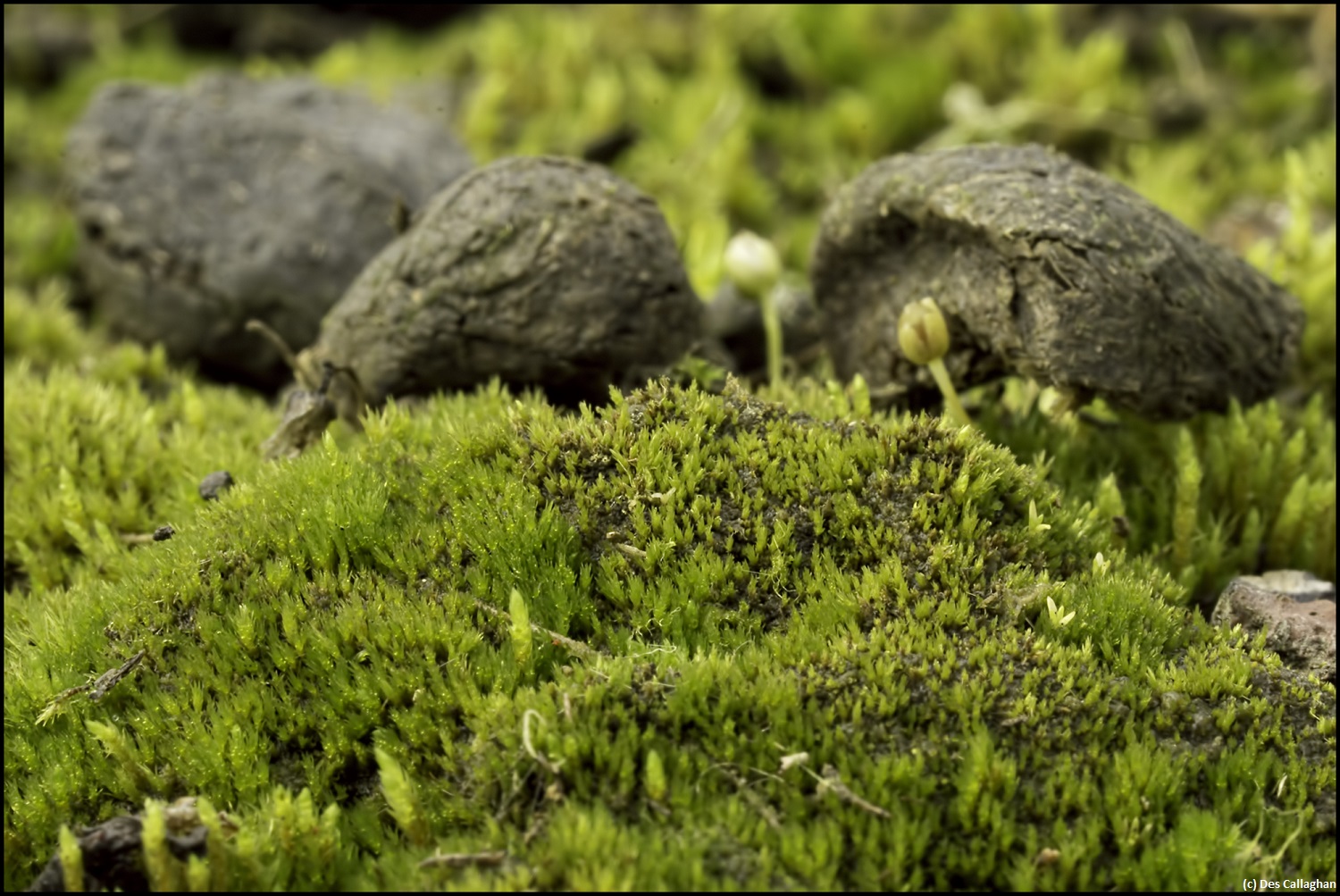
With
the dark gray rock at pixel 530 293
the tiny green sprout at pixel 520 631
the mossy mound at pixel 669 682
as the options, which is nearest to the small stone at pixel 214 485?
the mossy mound at pixel 669 682

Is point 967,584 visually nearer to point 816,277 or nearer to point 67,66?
point 816,277

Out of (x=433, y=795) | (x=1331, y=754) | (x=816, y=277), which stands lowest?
(x=433, y=795)

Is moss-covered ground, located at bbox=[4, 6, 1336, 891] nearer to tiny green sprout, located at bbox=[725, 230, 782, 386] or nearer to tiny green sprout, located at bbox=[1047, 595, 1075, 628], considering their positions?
tiny green sprout, located at bbox=[1047, 595, 1075, 628]

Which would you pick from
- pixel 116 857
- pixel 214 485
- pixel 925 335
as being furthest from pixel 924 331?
pixel 116 857

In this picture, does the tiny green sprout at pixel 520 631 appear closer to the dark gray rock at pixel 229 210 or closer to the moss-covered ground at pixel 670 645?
the moss-covered ground at pixel 670 645

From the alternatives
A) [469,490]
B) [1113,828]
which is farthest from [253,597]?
[1113,828]

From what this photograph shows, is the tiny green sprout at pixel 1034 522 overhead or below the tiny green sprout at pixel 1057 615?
overhead

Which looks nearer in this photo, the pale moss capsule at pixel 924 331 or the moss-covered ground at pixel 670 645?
the moss-covered ground at pixel 670 645
